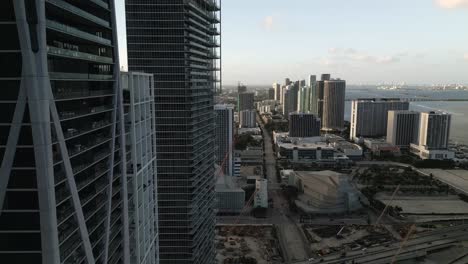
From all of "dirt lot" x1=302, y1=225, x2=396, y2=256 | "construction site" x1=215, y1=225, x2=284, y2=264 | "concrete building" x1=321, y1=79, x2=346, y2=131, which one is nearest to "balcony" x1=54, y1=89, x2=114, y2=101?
"construction site" x1=215, y1=225, x2=284, y2=264

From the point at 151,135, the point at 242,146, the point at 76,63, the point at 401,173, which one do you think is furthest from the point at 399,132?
the point at 76,63

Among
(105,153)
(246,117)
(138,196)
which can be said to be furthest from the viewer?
(246,117)

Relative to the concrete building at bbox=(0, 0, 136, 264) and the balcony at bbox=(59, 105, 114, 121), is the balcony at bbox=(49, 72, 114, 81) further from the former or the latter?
the balcony at bbox=(59, 105, 114, 121)

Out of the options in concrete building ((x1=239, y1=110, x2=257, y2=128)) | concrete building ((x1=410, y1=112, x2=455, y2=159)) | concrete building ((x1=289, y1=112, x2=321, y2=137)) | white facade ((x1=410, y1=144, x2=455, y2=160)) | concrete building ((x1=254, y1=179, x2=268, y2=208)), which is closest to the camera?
concrete building ((x1=254, y1=179, x2=268, y2=208))

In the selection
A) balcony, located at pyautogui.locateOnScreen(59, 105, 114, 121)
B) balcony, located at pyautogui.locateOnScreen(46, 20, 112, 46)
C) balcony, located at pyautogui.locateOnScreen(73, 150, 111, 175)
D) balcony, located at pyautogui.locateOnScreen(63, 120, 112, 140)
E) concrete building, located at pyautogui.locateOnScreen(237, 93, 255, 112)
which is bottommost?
concrete building, located at pyautogui.locateOnScreen(237, 93, 255, 112)

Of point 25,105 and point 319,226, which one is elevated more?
point 25,105

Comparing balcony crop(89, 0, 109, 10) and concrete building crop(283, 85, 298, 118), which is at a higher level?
balcony crop(89, 0, 109, 10)

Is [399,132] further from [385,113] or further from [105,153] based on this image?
[105,153]
